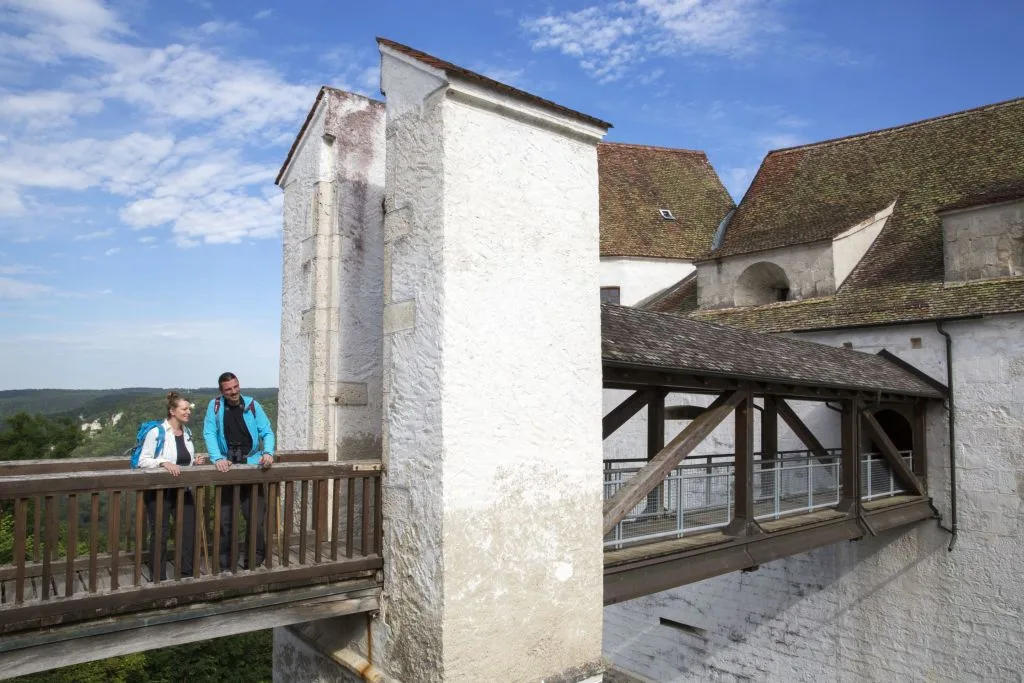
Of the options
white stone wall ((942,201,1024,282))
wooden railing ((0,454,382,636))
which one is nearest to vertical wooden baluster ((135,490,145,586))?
wooden railing ((0,454,382,636))

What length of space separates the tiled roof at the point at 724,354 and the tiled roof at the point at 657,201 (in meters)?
7.84

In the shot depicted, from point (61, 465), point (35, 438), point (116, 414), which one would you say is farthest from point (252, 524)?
point (116, 414)

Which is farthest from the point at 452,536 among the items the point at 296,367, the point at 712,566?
the point at 712,566

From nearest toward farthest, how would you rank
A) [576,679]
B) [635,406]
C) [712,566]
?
[576,679]
[712,566]
[635,406]

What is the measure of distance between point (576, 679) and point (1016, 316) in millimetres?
9524

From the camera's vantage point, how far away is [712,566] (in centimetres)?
693

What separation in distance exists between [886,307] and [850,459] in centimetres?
422

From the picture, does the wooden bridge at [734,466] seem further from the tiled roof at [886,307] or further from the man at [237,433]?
the man at [237,433]

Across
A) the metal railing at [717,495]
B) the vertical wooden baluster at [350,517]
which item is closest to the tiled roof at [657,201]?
the metal railing at [717,495]

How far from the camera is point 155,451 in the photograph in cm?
450

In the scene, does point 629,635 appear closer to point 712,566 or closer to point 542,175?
point 712,566

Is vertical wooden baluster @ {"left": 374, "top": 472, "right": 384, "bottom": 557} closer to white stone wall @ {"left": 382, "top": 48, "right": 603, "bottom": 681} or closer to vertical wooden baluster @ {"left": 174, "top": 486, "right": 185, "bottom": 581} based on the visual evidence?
white stone wall @ {"left": 382, "top": 48, "right": 603, "bottom": 681}

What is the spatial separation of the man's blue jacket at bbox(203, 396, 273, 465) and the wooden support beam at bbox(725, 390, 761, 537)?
453 cm

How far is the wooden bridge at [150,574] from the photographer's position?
3.67 m
